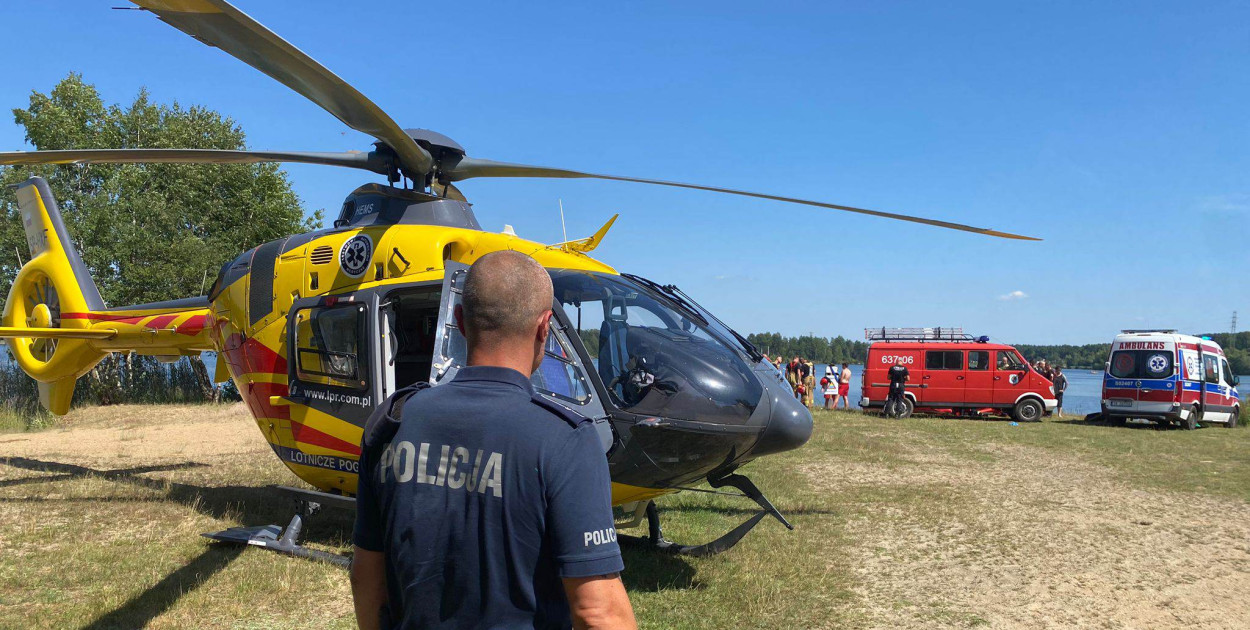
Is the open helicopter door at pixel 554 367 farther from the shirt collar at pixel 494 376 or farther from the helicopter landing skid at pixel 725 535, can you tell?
the shirt collar at pixel 494 376

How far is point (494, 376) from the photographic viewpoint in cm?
161

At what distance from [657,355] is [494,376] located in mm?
3363

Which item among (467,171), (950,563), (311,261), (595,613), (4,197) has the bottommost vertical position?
(950,563)

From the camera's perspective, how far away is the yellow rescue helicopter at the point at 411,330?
4.72 m

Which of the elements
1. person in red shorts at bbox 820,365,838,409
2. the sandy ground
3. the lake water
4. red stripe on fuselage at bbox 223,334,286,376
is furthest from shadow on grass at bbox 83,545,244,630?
person in red shorts at bbox 820,365,838,409

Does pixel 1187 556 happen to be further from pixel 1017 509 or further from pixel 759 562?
pixel 759 562

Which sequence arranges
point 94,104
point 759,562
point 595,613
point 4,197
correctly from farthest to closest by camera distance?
point 94,104, point 4,197, point 759,562, point 595,613

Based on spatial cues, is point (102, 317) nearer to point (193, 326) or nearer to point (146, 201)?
point (193, 326)

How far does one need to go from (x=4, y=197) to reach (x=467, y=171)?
20.9 meters

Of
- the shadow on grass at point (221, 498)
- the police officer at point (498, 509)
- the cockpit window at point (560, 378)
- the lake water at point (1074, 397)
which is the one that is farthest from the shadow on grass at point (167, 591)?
the lake water at point (1074, 397)

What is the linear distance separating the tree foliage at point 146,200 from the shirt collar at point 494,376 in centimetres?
2226

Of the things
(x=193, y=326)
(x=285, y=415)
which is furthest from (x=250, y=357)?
(x=193, y=326)

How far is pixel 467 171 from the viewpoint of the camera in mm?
6441

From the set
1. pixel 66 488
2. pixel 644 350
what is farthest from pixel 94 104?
pixel 644 350
